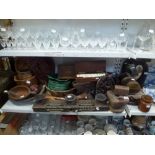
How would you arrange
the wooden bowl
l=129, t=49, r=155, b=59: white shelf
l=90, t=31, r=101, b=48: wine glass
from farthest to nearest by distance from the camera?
the wooden bowl < l=90, t=31, r=101, b=48: wine glass < l=129, t=49, r=155, b=59: white shelf

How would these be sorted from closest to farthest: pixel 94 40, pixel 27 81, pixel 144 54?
pixel 144 54 < pixel 94 40 < pixel 27 81

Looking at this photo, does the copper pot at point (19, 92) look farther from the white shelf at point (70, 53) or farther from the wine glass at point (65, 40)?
the wine glass at point (65, 40)

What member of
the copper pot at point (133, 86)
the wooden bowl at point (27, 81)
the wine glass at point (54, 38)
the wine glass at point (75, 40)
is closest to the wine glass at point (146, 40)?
the copper pot at point (133, 86)

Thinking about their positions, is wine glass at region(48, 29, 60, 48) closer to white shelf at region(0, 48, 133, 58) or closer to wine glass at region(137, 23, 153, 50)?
white shelf at region(0, 48, 133, 58)

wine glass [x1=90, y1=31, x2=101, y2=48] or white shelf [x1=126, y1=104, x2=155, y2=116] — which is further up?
wine glass [x1=90, y1=31, x2=101, y2=48]

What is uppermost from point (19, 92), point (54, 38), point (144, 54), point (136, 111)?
point (54, 38)

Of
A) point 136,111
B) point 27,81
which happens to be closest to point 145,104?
point 136,111

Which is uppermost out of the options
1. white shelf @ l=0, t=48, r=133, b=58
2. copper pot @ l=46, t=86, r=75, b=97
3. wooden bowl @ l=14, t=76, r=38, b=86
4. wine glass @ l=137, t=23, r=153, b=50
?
wine glass @ l=137, t=23, r=153, b=50

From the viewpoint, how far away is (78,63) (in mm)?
1510

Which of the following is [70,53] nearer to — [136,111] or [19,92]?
[19,92]

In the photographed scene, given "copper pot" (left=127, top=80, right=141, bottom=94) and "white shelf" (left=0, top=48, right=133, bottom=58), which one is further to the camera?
"copper pot" (left=127, top=80, right=141, bottom=94)

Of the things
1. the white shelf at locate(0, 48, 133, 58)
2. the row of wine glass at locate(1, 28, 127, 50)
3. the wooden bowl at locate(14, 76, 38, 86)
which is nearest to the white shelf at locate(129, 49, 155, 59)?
the white shelf at locate(0, 48, 133, 58)

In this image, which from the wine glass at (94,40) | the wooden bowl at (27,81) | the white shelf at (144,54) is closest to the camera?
the white shelf at (144,54)
